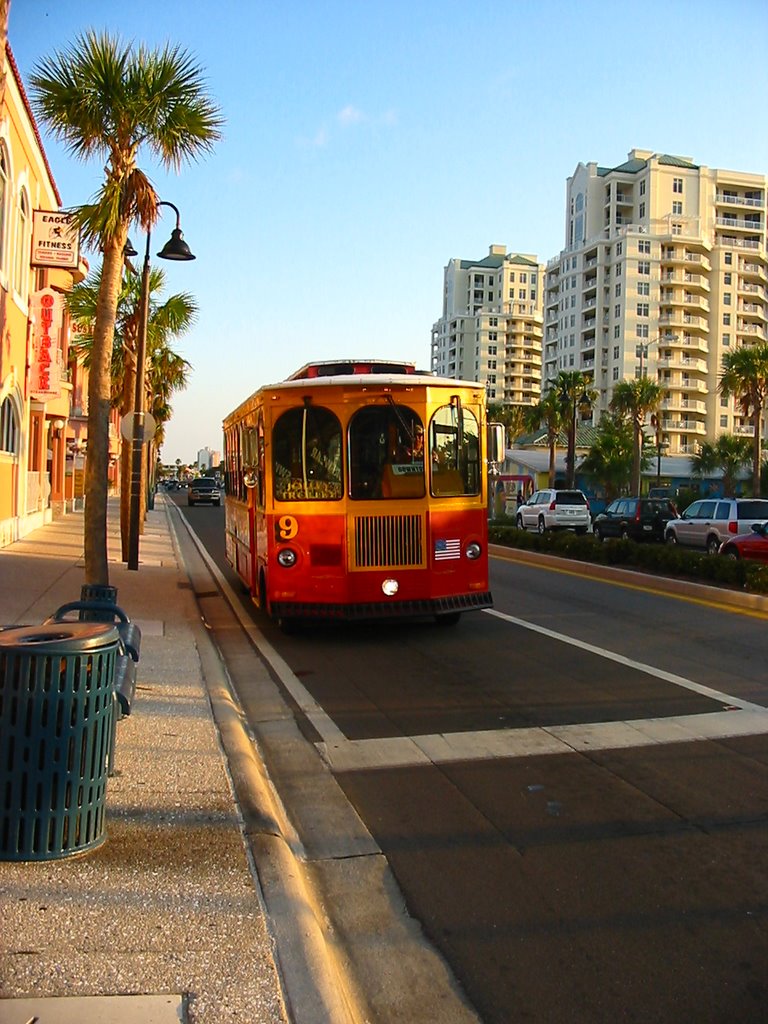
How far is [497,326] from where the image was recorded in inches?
6294

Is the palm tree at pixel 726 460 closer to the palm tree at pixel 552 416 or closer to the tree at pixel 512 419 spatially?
the palm tree at pixel 552 416

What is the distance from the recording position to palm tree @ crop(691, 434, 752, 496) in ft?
229

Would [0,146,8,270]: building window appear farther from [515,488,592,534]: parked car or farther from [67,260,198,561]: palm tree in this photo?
[515,488,592,534]: parked car

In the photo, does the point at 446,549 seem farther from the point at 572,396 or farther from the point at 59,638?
the point at 572,396

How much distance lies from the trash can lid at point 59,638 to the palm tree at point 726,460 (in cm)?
6884

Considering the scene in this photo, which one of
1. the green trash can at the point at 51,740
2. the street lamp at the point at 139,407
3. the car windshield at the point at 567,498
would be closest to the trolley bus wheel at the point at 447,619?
the street lamp at the point at 139,407

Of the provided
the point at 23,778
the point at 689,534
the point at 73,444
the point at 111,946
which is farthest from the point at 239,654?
the point at 73,444

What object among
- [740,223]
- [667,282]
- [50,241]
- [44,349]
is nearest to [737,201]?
[740,223]

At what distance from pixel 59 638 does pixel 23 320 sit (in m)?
20.2

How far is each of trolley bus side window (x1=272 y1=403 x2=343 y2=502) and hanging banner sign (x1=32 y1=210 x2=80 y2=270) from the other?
1191 cm

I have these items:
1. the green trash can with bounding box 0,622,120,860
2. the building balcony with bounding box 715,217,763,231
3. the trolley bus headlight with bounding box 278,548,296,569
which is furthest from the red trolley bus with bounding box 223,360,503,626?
the building balcony with bounding box 715,217,763,231

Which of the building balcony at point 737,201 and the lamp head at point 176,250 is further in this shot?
the building balcony at point 737,201

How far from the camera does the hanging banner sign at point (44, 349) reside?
2400 centimetres

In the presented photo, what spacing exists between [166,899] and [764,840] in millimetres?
3240
